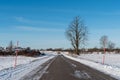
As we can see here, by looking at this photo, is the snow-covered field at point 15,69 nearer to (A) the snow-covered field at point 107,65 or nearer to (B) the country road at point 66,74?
(B) the country road at point 66,74

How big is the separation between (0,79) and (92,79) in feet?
16.8

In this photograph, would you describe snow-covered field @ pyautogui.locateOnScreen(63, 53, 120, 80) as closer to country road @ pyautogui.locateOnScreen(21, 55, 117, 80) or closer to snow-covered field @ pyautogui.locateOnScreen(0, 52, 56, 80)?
country road @ pyautogui.locateOnScreen(21, 55, 117, 80)

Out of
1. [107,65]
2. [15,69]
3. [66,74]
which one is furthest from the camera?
[107,65]

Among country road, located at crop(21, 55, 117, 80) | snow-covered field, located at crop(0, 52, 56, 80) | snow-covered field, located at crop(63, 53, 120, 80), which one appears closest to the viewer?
country road, located at crop(21, 55, 117, 80)

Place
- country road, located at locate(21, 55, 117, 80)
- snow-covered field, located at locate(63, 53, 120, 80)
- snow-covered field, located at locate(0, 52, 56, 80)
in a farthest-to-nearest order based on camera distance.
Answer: snow-covered field, located at locate(63, 53, 120, 80) → snow-covered field, located at locate(0, 52, 56, 80) → country road, located at locate(21, 55, 117, 80)

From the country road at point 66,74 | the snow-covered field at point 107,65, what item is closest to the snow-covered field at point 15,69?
the country road at point 66,74

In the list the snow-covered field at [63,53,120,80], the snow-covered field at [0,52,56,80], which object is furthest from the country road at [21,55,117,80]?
the snow-covered field at [63,53,120,80]

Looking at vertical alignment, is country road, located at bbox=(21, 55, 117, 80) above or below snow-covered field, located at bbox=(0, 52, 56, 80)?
below

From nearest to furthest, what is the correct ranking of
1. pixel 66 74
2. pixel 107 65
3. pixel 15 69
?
pixel 66 74, pixel 15 69, pixel 107 65

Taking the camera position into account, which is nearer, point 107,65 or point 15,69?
point 15,69

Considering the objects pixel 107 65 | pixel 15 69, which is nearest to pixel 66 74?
pixel 15 69

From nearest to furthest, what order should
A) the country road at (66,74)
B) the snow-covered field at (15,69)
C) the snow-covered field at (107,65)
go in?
1. the country road at (66,74)
2. the snow-covered field at (15,69)
3. the snow-covered field at (107,65)

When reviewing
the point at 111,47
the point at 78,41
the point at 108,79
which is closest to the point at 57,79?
the point at 108,79

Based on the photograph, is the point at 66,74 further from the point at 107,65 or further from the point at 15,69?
the point at 107,65
